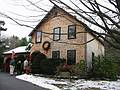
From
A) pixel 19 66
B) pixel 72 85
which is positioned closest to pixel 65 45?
pixel 19 66

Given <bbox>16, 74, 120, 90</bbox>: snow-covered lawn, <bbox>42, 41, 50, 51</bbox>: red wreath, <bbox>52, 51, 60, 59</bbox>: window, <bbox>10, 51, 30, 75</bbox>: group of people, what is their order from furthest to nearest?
<bbox>42, 41, 50, 51</bbox>: red wreath → <bbox>52, 51, 60, 59</bbox>: window → <bbox>10, 51, 30, 75</bbox>: group of people → <bbox>16, 74, 120, 90</bbox>: snow-covered lawn

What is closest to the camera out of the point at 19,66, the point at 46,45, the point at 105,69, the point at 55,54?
the point at 105,69

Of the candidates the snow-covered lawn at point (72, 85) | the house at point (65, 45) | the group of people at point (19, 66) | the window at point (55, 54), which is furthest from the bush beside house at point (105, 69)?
the window at point (55, 54)

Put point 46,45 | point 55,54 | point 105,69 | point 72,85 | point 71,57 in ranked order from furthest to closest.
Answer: point 46,45 < point 55,54 < point 71,57 < point 105,69 < point 72,85

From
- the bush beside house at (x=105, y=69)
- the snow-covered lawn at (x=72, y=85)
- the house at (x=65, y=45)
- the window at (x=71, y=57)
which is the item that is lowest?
the snow-covered lawn at (x=72, y=85)

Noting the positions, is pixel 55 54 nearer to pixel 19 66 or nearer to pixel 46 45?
pixel 46 45

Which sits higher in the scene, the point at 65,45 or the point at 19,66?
the point at 65,45

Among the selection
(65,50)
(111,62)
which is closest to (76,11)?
(111,62)

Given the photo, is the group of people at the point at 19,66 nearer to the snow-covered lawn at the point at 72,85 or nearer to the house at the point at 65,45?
the house at the point at 65,45

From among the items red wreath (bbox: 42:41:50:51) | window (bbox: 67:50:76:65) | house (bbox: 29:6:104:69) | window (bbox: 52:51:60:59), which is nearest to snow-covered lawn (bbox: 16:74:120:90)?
house (bbox: 29:6:104:69)

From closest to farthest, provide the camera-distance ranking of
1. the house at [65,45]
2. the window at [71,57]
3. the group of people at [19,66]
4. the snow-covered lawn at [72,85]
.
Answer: the snow-covered lawn at [72,85] < the group of people at [19,66] < the house at [65,45] < the window at [71,57]

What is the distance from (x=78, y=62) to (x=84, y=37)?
2629mm

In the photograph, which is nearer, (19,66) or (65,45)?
(19,66)

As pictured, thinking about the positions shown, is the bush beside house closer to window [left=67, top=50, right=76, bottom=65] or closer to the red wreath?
window [left=67, top=50, right=76, bottom=65]
